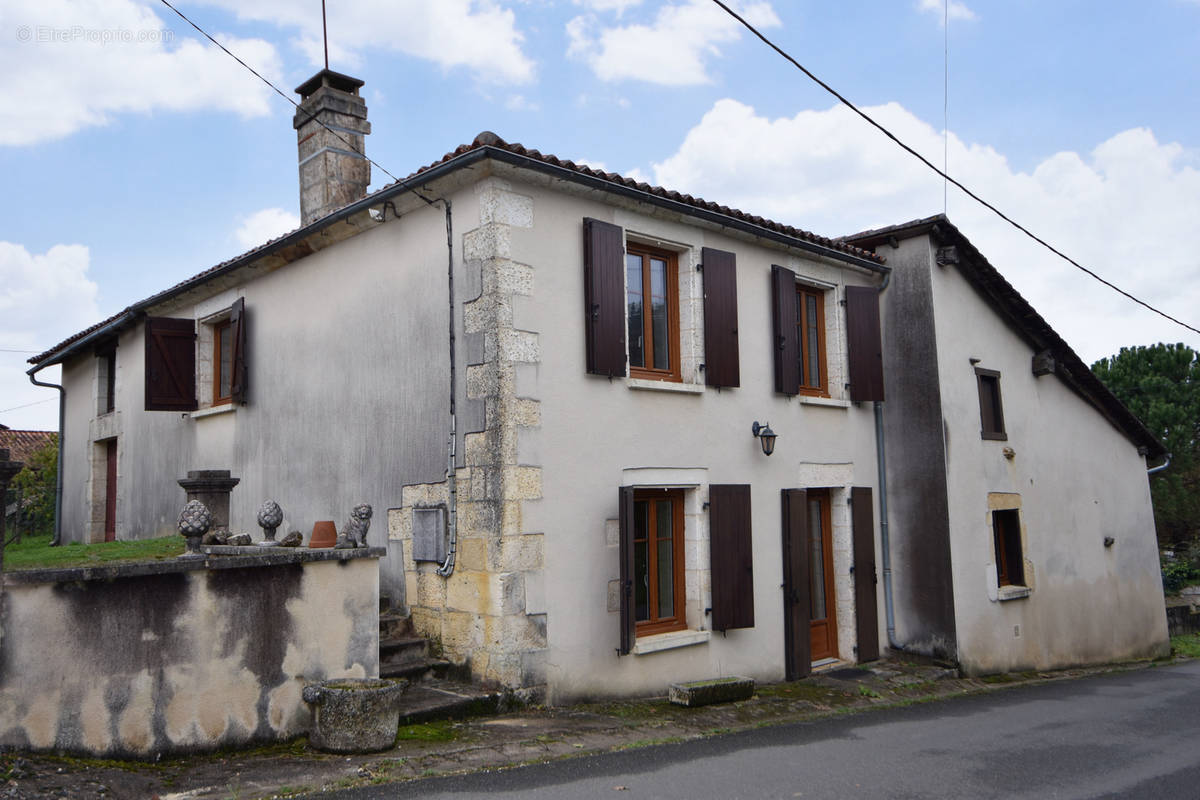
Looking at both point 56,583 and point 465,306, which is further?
point 465,306

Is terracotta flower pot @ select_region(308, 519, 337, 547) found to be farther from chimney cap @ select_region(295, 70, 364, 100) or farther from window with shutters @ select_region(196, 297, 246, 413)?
chimney cap @ select_region(295, 70, 364, 100)

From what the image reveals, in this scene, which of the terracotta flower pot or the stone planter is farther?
the terracotta flower pot

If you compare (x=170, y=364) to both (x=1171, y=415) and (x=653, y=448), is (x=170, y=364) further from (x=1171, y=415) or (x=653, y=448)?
(x=1171, y=415)

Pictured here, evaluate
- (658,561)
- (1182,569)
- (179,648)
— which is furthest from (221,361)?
(1182,569)

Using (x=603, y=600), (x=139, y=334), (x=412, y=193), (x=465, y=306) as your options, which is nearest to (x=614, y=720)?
(x=603, y=600)

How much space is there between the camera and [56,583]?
16.8 ft

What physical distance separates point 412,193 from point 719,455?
11.9 ft

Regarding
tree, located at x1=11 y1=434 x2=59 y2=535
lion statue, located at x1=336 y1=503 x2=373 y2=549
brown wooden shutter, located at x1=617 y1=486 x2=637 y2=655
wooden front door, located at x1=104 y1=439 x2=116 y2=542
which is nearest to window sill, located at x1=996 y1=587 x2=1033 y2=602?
brown wooden shutter, located at x1=617 y1=486 x2=637 y2=655

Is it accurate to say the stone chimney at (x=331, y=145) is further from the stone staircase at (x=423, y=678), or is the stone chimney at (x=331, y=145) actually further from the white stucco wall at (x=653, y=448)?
the stone staircase at (x=423, y=678)

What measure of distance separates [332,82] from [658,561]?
6.47 m

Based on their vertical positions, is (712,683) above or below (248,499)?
below

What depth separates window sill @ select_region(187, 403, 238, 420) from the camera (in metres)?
10.1

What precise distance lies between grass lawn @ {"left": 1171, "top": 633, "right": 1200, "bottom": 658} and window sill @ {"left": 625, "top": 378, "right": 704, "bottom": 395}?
10782 millimetres

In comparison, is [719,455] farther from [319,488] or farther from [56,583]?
[56,583]
